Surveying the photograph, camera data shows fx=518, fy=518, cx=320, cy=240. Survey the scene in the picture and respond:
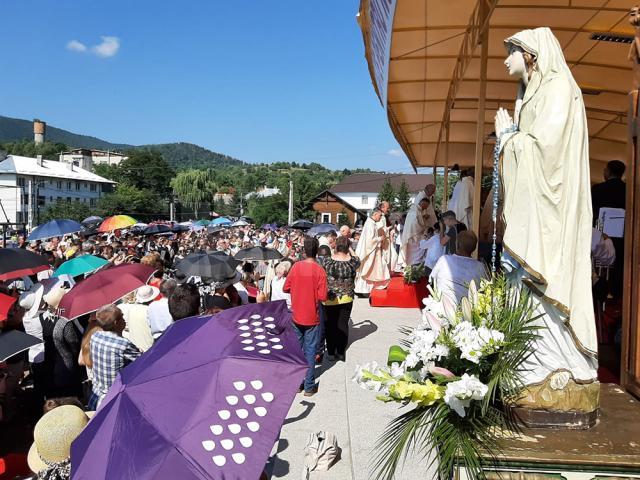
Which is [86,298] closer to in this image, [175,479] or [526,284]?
[175,479]

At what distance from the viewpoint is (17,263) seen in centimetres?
722

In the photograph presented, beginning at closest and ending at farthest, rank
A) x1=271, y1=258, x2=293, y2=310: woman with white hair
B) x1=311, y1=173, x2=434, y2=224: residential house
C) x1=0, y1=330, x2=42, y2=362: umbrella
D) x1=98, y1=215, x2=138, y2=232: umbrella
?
1. x1=0, y1=330, x2=42, y2=362: umbrella
2. x1=271, y1=258, x2=293, y2=310: woman with white hair
3. x1=98, y1=215, x2=138, y2=232: umbrella
4. x1=311, y1=173, x2=434, y2=224: residential house

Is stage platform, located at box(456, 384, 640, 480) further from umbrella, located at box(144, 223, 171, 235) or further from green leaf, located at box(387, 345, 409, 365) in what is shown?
umbrella, located at box(144, 223, 171, 235)

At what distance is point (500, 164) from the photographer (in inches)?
122

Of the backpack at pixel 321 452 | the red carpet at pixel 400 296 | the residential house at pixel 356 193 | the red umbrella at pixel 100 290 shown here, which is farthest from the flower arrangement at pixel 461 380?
the residential house at pixel 356 193

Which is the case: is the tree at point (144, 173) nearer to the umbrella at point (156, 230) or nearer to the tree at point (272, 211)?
the tree at point (272, 211)

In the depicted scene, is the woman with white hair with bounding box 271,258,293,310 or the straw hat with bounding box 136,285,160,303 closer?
the straw hat with bounding box 136,285,160,303

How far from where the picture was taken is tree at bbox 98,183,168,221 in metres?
67.7

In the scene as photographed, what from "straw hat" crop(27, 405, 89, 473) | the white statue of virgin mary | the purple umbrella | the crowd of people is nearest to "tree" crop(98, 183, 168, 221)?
the crowd of people

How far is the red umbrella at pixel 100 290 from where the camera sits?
18.0 ft

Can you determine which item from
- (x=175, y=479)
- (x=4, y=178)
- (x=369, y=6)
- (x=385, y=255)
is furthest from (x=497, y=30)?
(x=4, y=178)

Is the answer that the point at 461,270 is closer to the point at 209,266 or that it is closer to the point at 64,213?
the point at 209,266

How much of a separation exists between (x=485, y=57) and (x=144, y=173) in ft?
311

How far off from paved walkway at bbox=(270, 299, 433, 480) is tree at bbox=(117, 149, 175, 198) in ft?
300
